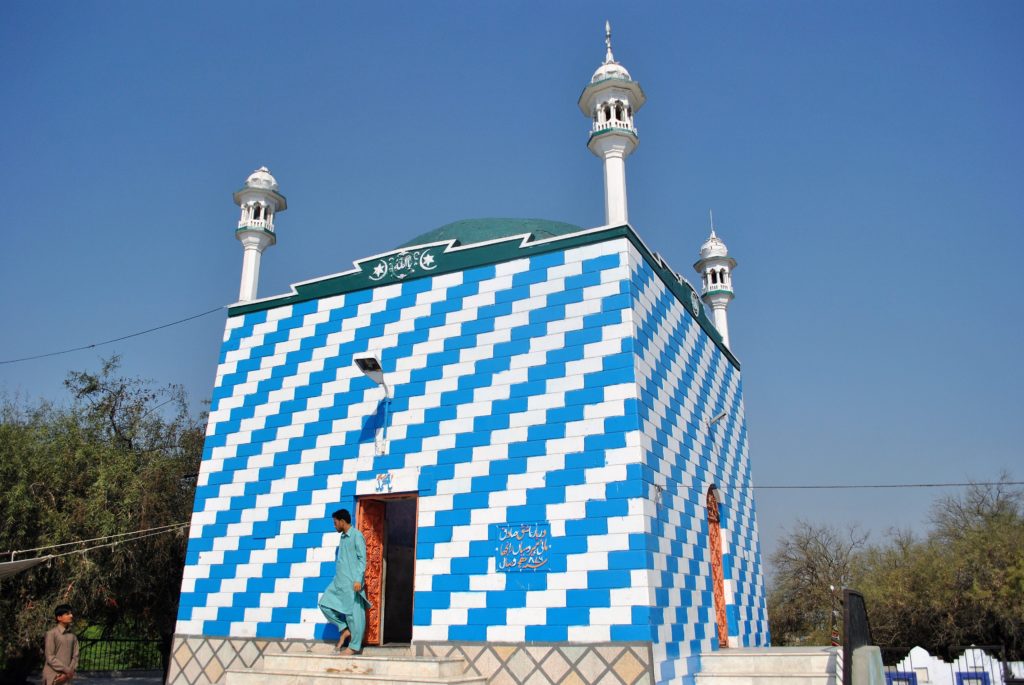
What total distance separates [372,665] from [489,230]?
20.1ft

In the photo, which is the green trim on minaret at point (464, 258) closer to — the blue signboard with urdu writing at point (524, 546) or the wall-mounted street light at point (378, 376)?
the wall-mounted street light at point (378, 376)

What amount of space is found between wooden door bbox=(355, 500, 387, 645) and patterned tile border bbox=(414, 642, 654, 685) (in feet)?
4.25

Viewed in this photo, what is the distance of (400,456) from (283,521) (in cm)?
195

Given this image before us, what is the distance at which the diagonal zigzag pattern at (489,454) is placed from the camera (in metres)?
8.51

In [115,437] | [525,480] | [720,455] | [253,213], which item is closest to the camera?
[525,480]

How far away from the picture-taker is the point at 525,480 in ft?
29.6

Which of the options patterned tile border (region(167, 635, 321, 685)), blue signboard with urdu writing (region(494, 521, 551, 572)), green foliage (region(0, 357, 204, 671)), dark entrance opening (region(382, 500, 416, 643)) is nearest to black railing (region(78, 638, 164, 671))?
green foliage (region(0, 357, 204, 671))

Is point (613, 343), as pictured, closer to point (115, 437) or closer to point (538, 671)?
point (538, 671)

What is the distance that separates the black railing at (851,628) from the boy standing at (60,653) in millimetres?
8102

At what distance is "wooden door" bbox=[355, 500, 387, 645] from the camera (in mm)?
9828

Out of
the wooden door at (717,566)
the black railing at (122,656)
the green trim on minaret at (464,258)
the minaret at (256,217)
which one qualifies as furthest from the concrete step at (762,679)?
the black railing at (122,656)

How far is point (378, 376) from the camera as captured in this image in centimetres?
1023

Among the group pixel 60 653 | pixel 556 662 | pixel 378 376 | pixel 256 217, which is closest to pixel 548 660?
pixel 556 662

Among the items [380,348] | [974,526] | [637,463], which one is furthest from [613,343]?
[974,526]
